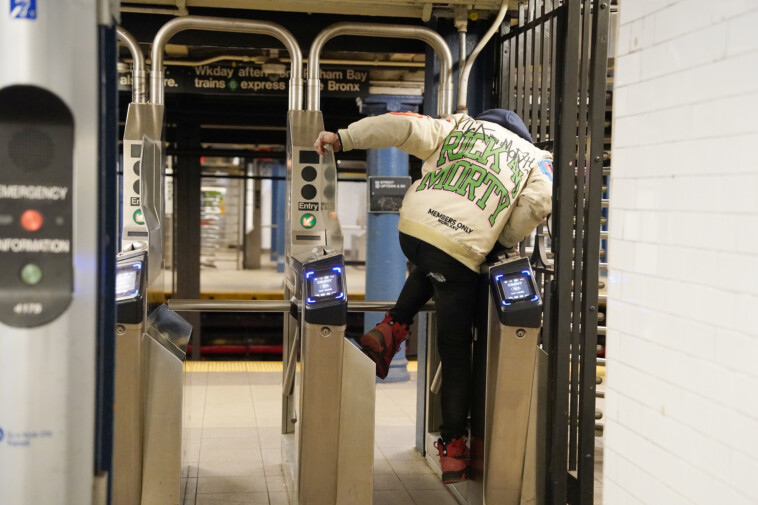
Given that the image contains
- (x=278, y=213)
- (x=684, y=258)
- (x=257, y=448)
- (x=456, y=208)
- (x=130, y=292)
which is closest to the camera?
(x=684, y=258)

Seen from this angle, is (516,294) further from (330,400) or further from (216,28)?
(216,28)

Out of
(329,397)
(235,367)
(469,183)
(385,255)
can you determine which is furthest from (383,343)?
(235,367)

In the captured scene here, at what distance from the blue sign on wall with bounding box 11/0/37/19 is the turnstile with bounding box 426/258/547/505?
2311 millimetres

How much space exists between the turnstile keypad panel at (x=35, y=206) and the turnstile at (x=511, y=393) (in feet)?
7.23

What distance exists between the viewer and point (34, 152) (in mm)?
1238

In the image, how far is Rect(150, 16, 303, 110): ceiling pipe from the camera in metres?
3.87

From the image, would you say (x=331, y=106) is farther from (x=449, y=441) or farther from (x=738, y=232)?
(x=738, y=232)

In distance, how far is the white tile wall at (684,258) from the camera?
2.00 metres

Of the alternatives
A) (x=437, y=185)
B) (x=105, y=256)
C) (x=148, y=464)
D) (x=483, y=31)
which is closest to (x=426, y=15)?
(x=483, y=31)

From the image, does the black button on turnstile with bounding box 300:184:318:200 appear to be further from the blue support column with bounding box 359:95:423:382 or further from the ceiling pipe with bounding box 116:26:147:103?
the blue support column with bounding box 359:95:423:382

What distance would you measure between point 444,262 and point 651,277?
43.9 inches

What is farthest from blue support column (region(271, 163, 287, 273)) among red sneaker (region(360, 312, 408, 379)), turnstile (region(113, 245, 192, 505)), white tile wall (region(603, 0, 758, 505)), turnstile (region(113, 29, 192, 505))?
white tile wall (region(603, 0, 758, 505))

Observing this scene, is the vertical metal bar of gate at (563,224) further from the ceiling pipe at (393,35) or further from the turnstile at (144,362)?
the turnstile at (144,362)

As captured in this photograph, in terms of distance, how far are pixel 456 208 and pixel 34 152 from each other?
2308 mm
